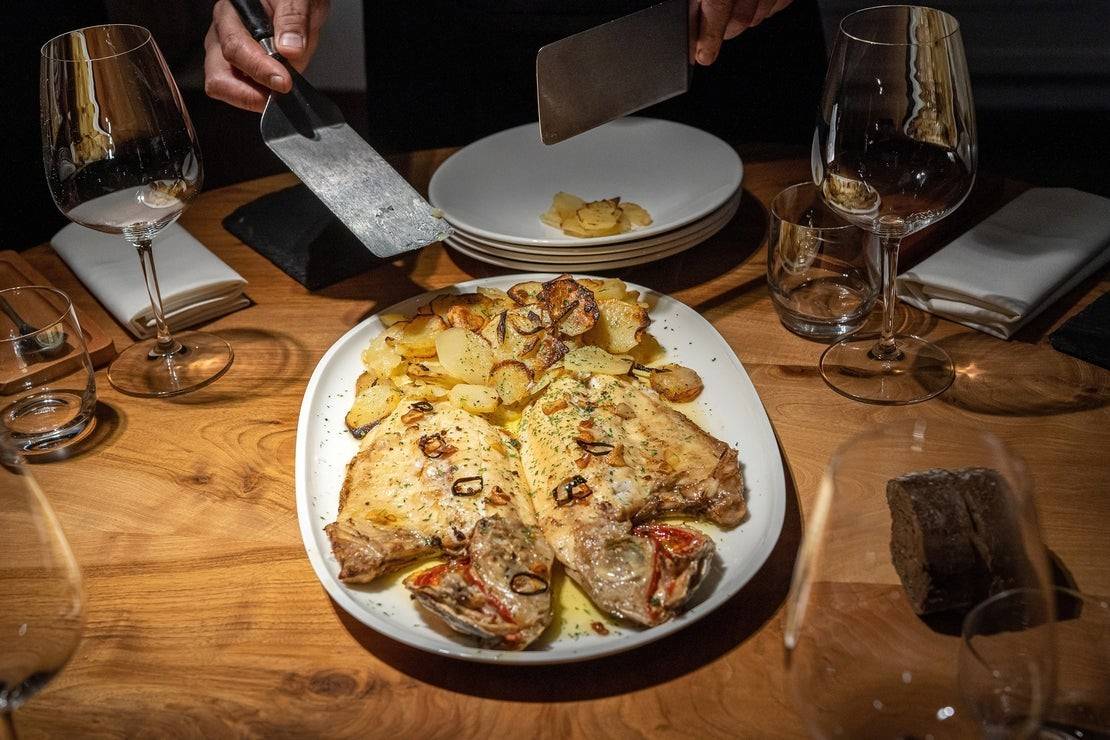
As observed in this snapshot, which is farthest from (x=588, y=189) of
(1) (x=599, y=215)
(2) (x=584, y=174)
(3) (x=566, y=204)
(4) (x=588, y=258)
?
(4) (x=588, y=258)

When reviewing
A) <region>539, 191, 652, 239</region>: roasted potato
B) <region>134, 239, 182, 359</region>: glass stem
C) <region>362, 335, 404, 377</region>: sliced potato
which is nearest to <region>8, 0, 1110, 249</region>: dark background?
<region>539, 191, 652, 239</region>: roasted potato

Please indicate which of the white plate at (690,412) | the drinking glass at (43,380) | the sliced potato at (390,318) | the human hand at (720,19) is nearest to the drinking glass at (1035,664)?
the white plate at (690,412)

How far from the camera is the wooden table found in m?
1.41

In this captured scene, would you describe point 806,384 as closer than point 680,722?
No

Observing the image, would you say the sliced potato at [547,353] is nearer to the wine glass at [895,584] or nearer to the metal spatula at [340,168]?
the metal spatula at [340,168]

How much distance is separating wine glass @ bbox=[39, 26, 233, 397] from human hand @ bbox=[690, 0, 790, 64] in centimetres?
114

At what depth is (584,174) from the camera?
276 cm

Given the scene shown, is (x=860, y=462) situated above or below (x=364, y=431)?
above

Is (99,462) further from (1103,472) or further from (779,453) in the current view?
(1103,472)

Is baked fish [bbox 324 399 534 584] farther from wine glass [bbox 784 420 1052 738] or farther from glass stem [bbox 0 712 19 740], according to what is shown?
wine glass [bbox 784 420 1052 738]

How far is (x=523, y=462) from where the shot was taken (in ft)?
5.97

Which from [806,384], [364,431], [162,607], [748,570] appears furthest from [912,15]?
[162,607]

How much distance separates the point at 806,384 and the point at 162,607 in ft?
4.02

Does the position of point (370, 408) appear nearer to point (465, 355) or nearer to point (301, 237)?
point (465, 355)
